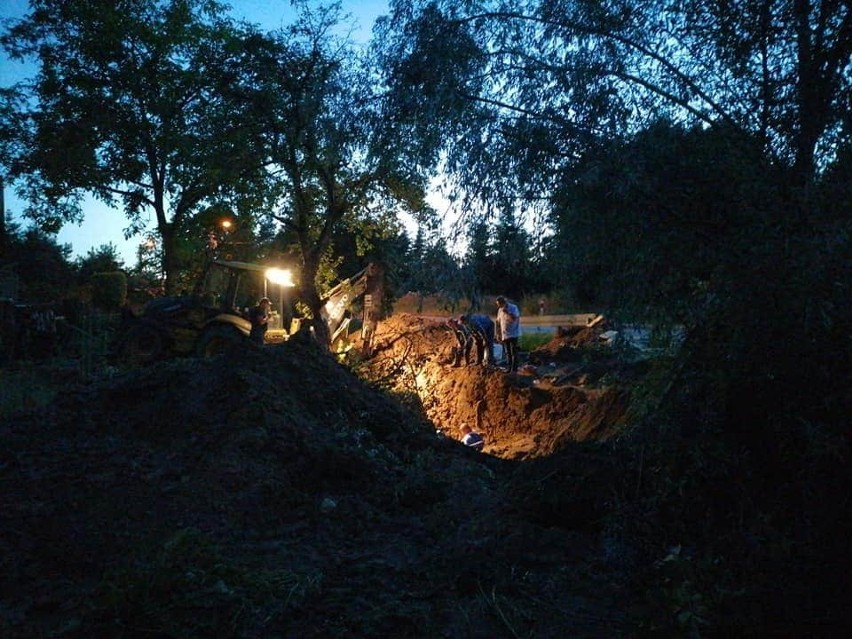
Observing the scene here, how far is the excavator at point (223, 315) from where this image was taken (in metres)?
14.6

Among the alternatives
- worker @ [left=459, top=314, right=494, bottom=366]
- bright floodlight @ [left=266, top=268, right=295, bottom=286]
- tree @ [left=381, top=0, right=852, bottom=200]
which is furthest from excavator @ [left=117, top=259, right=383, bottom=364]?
tree @ [left=381, top=0, right=852, bottom=200]

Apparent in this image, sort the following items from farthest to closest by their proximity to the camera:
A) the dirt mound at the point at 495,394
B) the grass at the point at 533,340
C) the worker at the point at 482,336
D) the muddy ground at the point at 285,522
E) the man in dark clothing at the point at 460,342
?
the grass at the point at 533,340 < the man in dark clothing at the point at 460,342 < the worker at the point at 482,336 < the dirt mound at the point at 495,394 < the muddy ground at the point at 285,522

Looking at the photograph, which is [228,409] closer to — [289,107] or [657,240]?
[657,240]

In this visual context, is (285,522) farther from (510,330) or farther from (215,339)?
(510,330)

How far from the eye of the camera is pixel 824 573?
335 centimetres

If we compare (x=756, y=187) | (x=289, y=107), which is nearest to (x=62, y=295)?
(x=289, y=107)

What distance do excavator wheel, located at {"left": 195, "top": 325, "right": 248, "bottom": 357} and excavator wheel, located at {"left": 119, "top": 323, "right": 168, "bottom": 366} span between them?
78 centimetres

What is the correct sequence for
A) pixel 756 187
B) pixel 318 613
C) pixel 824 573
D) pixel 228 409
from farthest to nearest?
pixel 228 409, pixel 756 187, pixel 318 613, pixel 824 573

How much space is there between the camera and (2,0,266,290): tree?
17734mm

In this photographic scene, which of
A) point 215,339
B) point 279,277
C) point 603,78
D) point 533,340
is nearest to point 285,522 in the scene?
point 603,78

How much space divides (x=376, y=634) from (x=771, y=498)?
7.23ft

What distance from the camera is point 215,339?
14.8 metres

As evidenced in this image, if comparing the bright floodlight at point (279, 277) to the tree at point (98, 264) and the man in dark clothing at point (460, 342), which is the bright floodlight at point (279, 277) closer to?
the man in dark clothing at point (460, 342)

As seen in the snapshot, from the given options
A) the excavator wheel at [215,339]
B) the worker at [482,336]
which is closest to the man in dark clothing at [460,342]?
the worker at [482,336]
